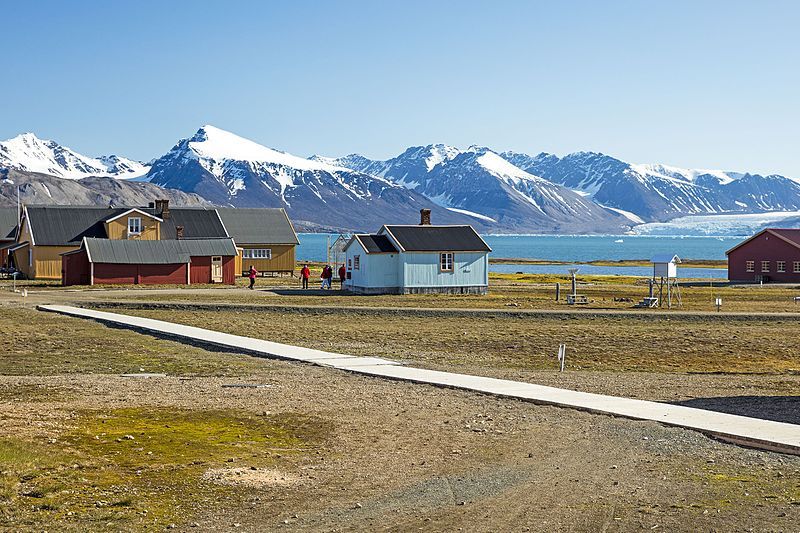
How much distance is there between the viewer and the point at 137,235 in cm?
8438

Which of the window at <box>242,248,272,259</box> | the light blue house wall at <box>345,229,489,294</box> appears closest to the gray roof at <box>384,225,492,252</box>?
the light blue house wall at <box>345,229,489,294</box>

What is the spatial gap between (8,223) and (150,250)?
26.2 m

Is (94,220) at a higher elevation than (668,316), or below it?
higher

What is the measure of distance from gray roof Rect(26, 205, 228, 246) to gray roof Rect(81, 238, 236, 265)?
31.9 feet

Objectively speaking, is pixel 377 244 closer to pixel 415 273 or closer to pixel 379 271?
pixel 379 271

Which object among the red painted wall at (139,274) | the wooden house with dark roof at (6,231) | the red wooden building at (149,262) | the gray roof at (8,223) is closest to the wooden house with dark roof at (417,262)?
the red wooden building at (149,262)

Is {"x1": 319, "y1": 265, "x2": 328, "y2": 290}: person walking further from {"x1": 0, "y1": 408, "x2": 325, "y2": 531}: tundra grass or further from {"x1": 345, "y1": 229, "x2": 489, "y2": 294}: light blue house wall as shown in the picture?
{"x1": 0, "y1": 408, "x2": 325, "y2": 531}: tundra grass

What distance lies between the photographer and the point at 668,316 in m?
48.5

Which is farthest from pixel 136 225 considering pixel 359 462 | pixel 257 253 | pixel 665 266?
pixel 359 462

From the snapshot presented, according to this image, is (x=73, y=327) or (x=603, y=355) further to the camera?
(x=73, y=327)

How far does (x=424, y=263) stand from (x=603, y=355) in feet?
107

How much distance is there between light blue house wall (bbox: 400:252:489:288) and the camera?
65.3 m

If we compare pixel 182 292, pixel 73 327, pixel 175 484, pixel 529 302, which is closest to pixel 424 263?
pixel 529 302

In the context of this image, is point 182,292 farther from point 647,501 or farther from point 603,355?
point 647,501
